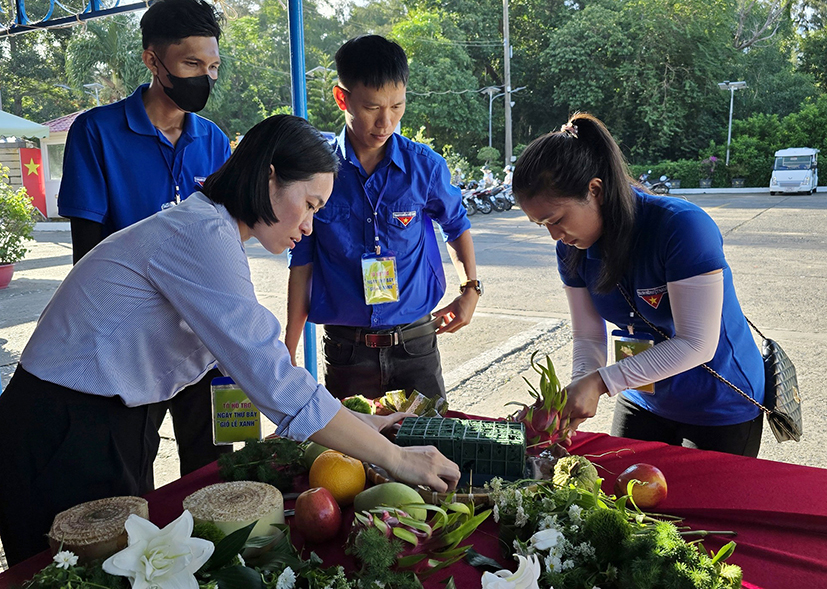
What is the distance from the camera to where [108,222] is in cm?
207

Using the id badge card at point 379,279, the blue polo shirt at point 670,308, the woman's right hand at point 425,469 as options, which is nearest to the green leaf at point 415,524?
the woman's right hand at point 425,469

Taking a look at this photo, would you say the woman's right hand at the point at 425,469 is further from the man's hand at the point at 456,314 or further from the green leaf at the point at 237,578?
the man's hand at the point at 456,314

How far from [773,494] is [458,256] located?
148 cm

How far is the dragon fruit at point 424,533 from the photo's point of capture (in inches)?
40.9

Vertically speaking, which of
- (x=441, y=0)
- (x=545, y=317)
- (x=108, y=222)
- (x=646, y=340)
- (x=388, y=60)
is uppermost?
(x=441, y=0)

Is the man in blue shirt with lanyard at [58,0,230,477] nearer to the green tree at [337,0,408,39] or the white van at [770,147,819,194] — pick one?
the white van at [770,147,819,194]

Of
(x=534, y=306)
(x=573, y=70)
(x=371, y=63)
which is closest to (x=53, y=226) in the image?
(x=534, y=306)

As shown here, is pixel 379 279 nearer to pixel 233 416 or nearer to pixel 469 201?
pixel 233 416

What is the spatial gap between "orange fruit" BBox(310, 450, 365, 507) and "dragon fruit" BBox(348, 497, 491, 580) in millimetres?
255

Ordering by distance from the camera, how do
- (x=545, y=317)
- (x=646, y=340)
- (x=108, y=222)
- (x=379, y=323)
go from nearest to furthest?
(x=646, y=340)
(x=108, y=222)
(x=379, y=323)
(x=545, y=317)

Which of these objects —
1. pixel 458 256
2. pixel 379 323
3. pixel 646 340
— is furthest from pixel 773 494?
pixel 458 256

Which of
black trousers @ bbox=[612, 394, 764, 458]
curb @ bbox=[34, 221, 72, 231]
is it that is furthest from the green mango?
curb @ bbox=[34, 221, 72, 231]

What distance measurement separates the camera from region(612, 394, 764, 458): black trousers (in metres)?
1.83

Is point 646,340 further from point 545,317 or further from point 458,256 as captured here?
point 545,317
